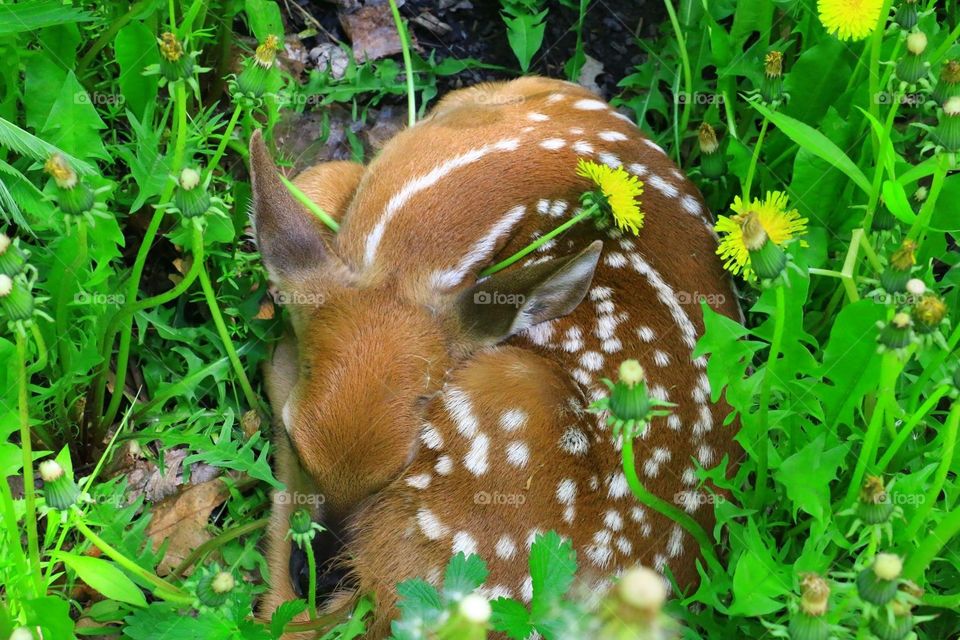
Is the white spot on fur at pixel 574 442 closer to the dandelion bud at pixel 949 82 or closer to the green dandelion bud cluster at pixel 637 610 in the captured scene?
the dandelion bud at pixel 949 82

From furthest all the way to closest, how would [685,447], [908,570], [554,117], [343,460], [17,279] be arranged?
1. [554,117]
2. [685,447]
3. [343,460]
4. [908,570]
5. [17,279]

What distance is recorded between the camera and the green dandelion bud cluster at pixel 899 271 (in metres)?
2.15

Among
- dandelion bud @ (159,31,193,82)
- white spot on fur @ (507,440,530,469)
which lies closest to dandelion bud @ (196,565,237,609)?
white spot on fur @ (507,440,530,469)

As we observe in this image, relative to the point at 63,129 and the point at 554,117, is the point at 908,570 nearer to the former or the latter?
the point at 554,117

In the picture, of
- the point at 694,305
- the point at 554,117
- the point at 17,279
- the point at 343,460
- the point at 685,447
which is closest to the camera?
the point at 17,279

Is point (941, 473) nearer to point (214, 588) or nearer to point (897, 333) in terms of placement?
point (897, 333)

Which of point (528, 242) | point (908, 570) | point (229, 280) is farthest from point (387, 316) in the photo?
point (908, 570)

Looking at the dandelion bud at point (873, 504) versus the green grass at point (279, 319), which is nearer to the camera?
the dandelion bud at point (873, 504)

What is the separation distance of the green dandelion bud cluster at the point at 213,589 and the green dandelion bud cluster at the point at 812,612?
1212 millimetres

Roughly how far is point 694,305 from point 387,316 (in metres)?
0.96

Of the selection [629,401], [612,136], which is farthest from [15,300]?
[612,136]

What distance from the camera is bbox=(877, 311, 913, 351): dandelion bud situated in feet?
6.62

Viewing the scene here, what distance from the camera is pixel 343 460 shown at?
2.73m

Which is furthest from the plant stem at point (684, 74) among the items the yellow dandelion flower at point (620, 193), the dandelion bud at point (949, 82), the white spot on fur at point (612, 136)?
the dandelion bud at point (949, 82)
